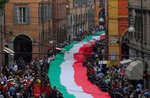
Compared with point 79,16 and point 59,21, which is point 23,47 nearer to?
point 59,21

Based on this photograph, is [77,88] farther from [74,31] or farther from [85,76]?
[74,31]

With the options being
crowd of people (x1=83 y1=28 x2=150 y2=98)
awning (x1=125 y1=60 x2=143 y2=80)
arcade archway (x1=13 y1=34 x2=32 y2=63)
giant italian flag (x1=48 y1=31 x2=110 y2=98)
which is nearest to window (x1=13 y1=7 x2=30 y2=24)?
arcade archway (x1=13 y1=34 x2=32 y2=63)

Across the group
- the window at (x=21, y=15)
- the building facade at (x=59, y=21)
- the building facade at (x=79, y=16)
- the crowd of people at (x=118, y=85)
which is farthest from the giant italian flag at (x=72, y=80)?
the building facade at (x=79, y=16)

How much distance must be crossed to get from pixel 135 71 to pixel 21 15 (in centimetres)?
2062

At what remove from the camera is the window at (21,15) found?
50.8 metres

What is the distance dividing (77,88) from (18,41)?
25655 mm

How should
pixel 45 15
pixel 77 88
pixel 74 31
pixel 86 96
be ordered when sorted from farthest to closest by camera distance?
pixel 74 31, pixel 45 15, pixel 77 88, pixel 86 96

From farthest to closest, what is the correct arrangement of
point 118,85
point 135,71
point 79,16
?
point 79,16, point 135,71, point 118,85

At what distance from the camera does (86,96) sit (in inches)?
973

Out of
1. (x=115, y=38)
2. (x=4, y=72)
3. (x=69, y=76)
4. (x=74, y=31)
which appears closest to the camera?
(x=69, y=76)

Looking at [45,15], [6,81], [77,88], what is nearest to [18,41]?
[45,15]

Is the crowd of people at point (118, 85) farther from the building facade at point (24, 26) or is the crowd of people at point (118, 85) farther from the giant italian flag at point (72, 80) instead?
the building facade at point (24, 26)

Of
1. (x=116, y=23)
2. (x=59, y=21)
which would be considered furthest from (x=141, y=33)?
(x=59, y=21)

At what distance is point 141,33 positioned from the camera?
3544 centimetres
